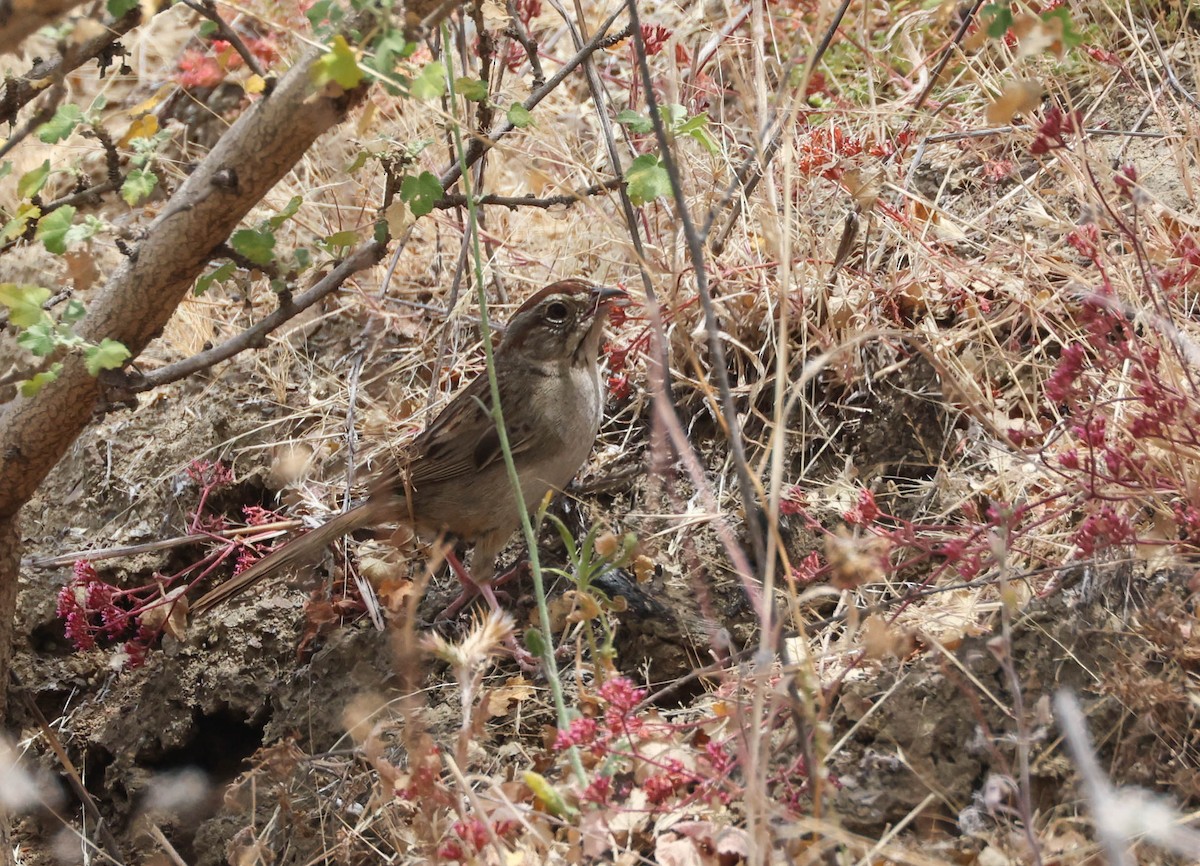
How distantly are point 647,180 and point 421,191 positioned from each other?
0.66m

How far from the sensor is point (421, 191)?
3.41 m

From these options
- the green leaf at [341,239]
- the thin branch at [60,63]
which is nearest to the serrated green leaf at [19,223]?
the thin branch at [60,63]

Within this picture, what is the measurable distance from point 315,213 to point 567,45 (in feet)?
5.57

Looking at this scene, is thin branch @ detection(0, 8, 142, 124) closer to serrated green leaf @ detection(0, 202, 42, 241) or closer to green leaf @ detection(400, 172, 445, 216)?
serrated green leaf @ detection(0, 202, 42, 241)

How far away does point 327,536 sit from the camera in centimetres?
443

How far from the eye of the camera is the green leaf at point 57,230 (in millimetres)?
3023

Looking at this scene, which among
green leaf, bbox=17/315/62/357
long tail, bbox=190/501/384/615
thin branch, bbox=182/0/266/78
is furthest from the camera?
long tail, bbox=190/501/384/615

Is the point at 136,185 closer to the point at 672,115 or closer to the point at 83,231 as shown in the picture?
the point at 83,231

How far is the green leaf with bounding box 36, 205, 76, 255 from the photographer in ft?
9.92

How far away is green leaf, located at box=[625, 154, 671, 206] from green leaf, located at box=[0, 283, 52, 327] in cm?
161

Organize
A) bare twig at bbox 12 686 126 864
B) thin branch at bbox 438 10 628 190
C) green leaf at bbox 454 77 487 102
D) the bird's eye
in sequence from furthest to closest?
the bird's eye, bare twig at bbox 12 686 126 864, thin branch at bbox 438 10 628 190, green leaf at bbox 454 77 487 102

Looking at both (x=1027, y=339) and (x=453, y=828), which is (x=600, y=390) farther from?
(x=453, y=828)

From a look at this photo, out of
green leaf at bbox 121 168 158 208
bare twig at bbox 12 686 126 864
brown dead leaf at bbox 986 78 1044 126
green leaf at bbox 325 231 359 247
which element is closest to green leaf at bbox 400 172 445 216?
green leaf at bbox 325 231 359 247

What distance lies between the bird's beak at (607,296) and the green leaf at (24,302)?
209 centimetres
